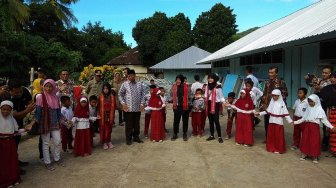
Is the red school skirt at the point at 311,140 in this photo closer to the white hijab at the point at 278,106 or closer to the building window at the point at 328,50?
the white hijab at the point at 278,106

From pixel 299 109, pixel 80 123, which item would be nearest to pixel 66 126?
pixel 80 123

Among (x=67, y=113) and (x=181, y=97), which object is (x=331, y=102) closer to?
(x=181, y=97)

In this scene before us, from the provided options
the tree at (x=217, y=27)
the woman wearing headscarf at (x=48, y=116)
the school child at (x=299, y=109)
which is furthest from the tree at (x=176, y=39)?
the woman wearing headscarf at (x=48, y=116)

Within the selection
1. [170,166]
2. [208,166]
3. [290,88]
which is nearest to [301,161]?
[208,166]

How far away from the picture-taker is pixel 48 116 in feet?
19.9

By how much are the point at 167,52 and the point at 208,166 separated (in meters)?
34.6

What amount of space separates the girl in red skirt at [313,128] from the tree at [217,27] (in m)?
34.2

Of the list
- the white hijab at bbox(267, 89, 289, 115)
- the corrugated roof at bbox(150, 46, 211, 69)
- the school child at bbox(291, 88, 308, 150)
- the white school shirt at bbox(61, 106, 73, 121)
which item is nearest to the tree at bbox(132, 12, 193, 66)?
the corrugated roof at bbox(150, 46, 211, 69)

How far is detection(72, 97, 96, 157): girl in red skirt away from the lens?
7.10m

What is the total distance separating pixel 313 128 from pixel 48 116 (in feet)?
15.8

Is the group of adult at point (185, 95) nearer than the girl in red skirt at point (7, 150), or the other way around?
the girl in red skirt at point (7, 150)

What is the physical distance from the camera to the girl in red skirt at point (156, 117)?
869 cm

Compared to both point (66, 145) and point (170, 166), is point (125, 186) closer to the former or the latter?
point (170, 166)

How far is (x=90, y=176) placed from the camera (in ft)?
18.8
